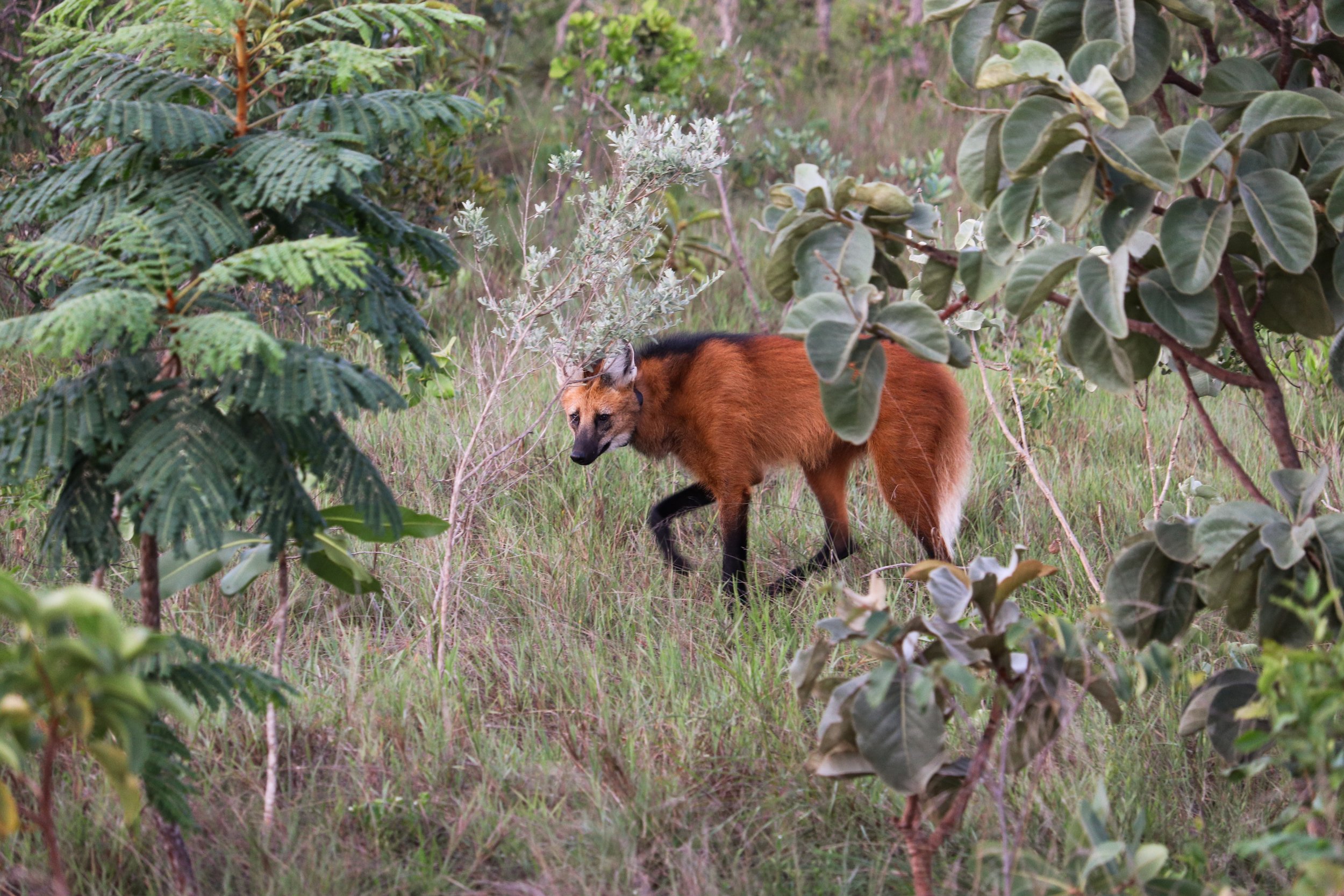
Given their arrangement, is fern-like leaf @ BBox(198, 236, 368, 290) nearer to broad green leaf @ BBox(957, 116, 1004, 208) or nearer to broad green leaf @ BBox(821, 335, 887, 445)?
broad green leaf @ BBox(821, 335, 887, 445)

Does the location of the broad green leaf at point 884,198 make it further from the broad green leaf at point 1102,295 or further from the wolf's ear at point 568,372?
the wolf's ear at point 568,372

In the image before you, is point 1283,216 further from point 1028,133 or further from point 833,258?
point 833,258

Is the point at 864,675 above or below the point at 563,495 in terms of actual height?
above

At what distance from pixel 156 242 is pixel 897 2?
→ 12982 millimetres

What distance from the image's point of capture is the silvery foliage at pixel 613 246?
3.09m

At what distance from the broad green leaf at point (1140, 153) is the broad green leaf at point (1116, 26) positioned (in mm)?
102

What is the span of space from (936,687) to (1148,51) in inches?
43.8

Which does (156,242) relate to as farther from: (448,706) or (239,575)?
(448,706)

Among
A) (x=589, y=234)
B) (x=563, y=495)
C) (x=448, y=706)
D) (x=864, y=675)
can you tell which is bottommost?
(x=563, y=495)

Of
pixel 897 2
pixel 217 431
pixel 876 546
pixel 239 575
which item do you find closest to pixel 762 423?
pixel 876 546

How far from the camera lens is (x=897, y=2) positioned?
12.9m

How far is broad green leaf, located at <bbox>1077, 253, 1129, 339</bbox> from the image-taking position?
1519mm

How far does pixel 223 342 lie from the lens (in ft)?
4.65

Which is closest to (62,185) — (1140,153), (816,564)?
(1140,153)
